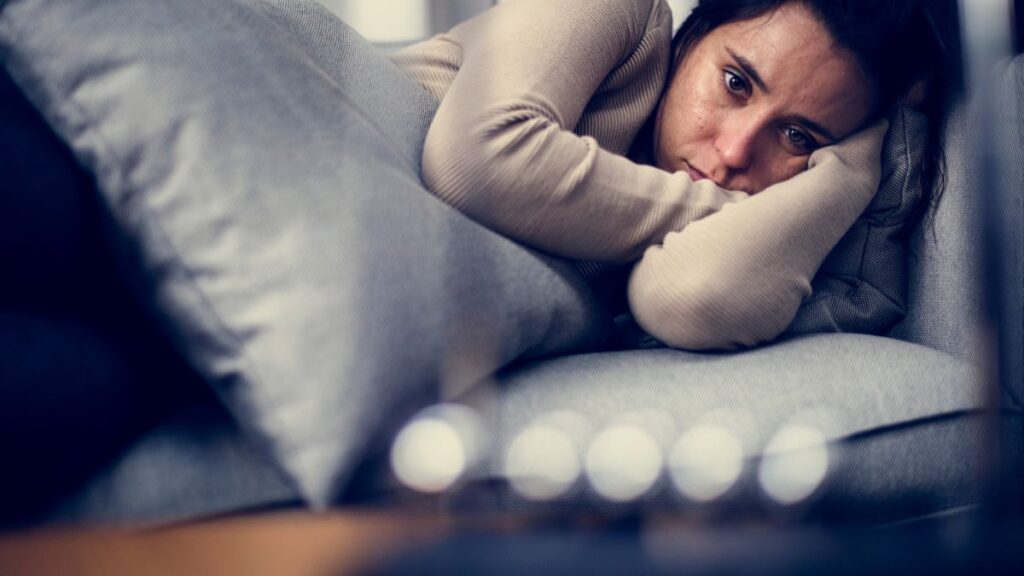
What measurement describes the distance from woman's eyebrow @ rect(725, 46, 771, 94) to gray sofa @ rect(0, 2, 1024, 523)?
0.31 m

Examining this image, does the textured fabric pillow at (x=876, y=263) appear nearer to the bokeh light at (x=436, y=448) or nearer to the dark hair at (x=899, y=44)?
the dark hair at (x=899, y=44)

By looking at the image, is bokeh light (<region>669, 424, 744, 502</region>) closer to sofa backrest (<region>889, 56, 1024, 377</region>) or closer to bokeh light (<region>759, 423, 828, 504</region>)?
bokeh light (<region>759, 423, 828, 504</region>)

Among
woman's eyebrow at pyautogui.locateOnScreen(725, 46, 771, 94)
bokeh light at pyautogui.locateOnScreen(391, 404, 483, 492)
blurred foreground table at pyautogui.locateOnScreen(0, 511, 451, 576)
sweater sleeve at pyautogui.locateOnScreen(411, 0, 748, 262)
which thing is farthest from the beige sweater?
blurred foreground table at pyautogui.locateOnScreen(0, 511, 451, 576)

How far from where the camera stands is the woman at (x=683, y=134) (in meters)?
0.76

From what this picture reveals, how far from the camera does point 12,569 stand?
19.8 inches

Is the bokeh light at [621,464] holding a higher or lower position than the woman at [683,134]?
lower

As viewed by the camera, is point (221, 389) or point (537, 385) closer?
point (221, 389)

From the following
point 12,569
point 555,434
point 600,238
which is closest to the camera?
point 12,569

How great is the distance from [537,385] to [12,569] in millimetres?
416

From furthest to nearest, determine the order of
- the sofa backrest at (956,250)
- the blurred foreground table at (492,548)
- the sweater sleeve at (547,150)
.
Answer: the sofa backrest at (956,250)
the sweater sleeve at (547,150)
the blurred foreground table at (492,548)

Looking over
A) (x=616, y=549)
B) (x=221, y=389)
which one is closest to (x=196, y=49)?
(x=221, y=389)

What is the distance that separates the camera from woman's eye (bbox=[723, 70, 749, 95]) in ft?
3.14

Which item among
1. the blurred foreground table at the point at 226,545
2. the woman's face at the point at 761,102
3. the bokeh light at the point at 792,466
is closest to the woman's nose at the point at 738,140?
the woman's face at the point at 761,102

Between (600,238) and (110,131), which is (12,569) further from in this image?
(600,238)
